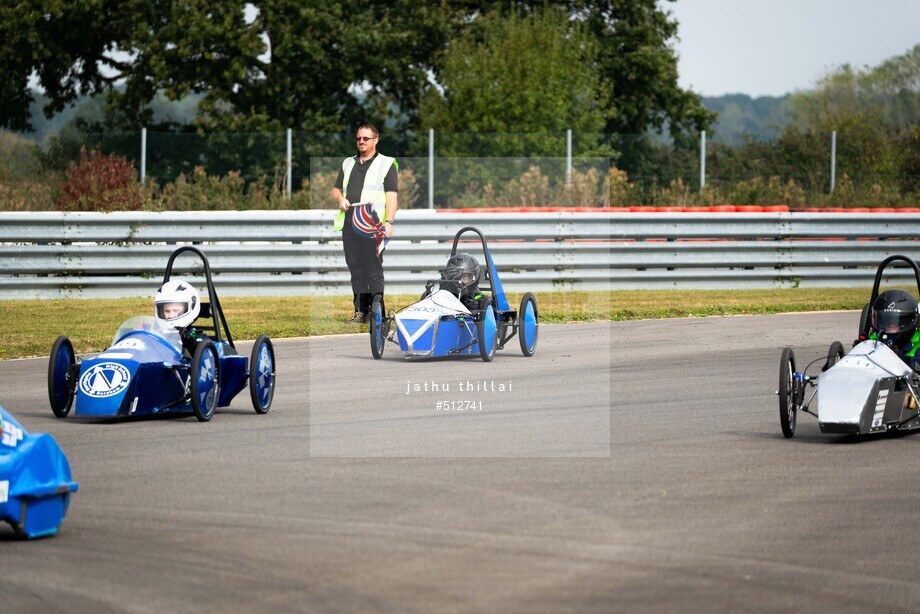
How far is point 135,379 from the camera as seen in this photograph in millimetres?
9625

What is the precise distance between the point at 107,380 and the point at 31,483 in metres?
3.26

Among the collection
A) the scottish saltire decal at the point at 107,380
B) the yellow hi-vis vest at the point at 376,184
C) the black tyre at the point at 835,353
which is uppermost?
the yellow hi-vis vest at the point at 376,184

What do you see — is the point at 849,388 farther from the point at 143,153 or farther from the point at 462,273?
the point at 143,153

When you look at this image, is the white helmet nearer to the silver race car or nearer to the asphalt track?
the asphalt track

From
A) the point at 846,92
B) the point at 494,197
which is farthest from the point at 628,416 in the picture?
the point at 846,92

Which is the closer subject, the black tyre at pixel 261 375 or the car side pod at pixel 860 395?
the car side pod at pixel 860 395

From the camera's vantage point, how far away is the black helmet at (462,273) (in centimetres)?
1365

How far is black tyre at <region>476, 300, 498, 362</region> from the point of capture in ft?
43.8

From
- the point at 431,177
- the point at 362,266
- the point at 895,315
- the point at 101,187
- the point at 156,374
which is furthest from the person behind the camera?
the point at 431,177

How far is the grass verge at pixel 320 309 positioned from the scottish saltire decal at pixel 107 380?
511 cm

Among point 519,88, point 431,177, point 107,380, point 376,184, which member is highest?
point 519,88

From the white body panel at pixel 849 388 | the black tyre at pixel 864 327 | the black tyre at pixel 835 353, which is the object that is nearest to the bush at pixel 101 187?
the black tyre at pixel 864 327

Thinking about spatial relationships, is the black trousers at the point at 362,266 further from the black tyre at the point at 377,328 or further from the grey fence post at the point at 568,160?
the grey fence post at the point at 568,160

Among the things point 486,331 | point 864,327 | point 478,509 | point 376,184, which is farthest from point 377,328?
point 478,509
